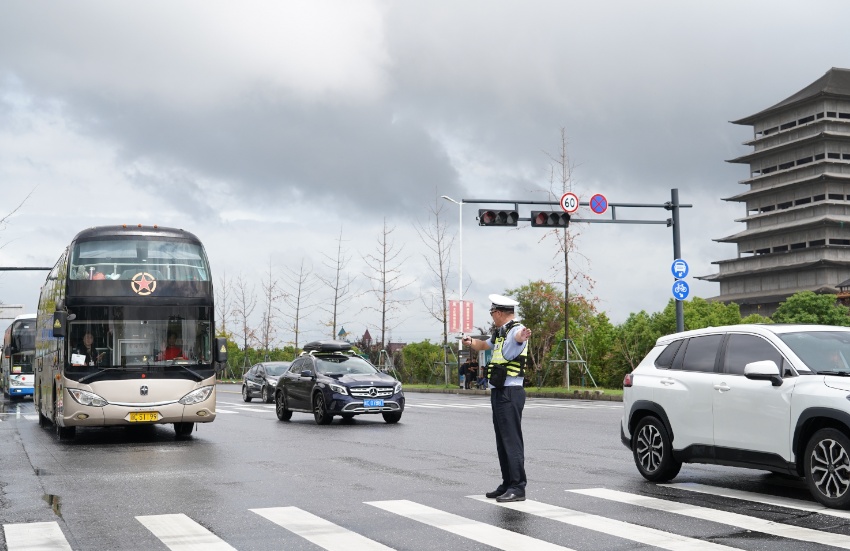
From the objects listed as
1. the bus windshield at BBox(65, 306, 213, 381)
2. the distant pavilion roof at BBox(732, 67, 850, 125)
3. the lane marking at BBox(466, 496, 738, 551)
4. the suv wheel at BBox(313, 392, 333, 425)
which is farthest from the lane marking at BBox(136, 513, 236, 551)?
the distant pavilion roof at BBox(732, 67, 850, 125)

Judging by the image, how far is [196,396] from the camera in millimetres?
17672

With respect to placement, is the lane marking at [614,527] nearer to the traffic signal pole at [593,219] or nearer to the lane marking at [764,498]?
the lane marking at [764,498]

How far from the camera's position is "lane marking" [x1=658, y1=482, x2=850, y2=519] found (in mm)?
8844

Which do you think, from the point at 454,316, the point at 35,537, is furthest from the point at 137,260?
the point at 454,316

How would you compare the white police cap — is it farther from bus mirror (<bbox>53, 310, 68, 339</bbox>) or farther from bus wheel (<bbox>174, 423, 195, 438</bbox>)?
bus wheel (<bbox>174, 423, 195, 438</bbox>)

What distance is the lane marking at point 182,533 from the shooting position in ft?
24.7

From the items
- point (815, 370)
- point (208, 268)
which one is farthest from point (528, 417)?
point (815, 370)

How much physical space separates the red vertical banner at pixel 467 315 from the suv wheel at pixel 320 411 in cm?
2819

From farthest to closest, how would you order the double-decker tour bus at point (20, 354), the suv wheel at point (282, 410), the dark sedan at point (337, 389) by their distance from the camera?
the double-decker tour bus at point (20, 354), the suv wheel at point (282, 410), the dark sedan at point (337, 389)

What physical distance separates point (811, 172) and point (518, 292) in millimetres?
43055

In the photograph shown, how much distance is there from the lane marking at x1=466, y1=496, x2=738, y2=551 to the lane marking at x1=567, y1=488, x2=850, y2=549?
700mm

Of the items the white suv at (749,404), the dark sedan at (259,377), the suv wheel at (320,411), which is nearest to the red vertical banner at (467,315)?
the dark sedan at (259,377)

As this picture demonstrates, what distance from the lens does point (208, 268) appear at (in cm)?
1827

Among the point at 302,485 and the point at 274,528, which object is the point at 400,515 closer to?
the point at 274,528
